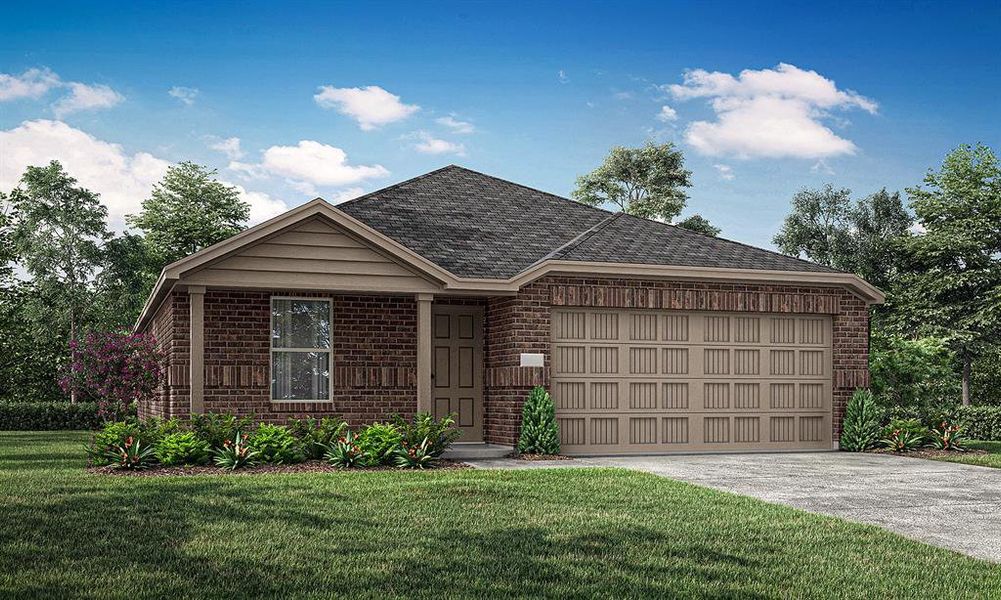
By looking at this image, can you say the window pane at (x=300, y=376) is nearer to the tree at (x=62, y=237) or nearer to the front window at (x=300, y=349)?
the front window at (x=300, y=349)

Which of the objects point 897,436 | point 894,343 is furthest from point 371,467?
point 894,343

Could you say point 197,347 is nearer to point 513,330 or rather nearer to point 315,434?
point 315,434

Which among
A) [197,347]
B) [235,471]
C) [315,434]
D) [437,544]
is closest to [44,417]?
[197,347]

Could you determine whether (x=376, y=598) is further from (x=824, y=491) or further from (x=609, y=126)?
(x=609, y=126)

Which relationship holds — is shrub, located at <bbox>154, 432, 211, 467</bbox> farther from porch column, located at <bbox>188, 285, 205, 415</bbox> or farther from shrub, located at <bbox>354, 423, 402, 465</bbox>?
shrub, located at <bbox>354, 423, 402, 465</bbox>

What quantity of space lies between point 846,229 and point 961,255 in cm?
935

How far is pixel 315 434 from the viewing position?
1380 centimetres

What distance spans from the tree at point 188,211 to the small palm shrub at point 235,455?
24.8 meters

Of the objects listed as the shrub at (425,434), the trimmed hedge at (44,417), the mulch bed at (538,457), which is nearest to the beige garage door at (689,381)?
the mulch bed at (538,457)

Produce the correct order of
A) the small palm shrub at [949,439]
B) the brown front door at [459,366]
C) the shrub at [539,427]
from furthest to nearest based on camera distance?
the small palm shrub at [949,439] → the brown front door at [459,366] → the shrub at [539,427]

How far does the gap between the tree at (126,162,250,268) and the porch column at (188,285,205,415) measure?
23520 mm

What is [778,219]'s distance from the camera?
141ft

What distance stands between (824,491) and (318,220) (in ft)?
25.3

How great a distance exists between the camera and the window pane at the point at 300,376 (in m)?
15.5
